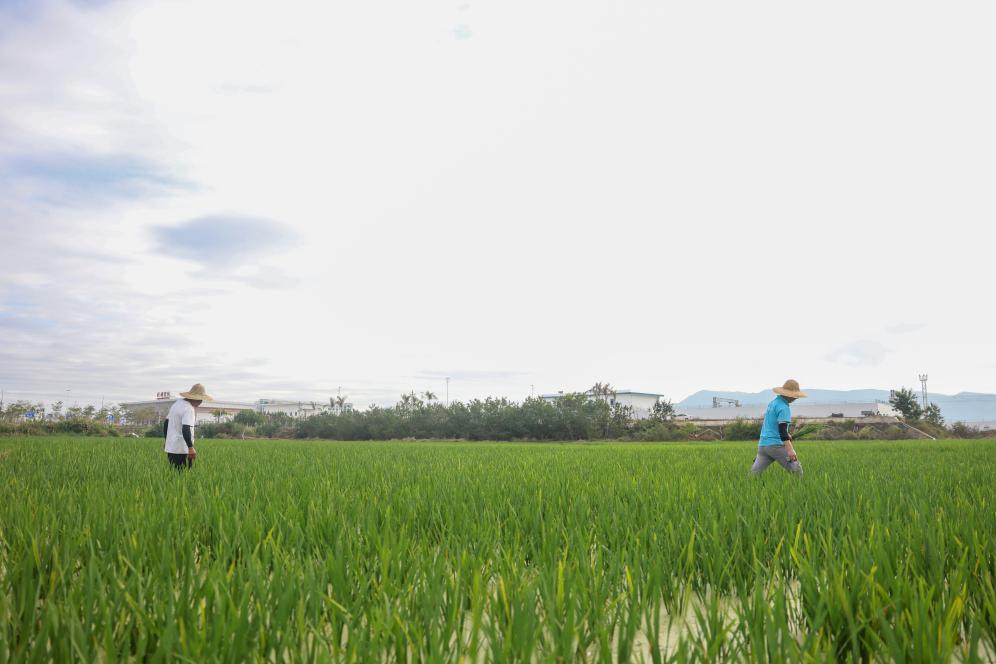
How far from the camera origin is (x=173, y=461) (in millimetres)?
7648

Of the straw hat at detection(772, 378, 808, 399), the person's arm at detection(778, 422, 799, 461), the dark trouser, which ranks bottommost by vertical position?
the dark trouser

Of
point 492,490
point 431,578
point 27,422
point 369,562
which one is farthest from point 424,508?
point 27,422

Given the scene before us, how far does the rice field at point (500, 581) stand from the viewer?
1742 millimetres

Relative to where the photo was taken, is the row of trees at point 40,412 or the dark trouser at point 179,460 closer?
the dark trouser at point 179,460

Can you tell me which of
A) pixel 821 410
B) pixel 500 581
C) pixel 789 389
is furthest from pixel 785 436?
pixel 821 410

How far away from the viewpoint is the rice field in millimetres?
1742

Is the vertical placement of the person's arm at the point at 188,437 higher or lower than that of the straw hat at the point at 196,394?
lower

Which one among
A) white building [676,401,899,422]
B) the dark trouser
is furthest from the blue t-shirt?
white building [676,401,899,422]

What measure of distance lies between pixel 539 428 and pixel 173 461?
2619 cm

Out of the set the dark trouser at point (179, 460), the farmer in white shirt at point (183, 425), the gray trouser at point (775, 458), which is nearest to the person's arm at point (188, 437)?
the farmer in white shirt at point (183, 425)

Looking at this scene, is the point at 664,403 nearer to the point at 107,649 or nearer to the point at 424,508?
the point at 424,508

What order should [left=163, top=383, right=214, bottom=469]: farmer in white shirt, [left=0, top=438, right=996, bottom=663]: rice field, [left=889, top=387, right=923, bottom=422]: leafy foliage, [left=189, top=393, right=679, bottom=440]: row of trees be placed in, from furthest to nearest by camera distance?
[left=889, top=387, right=923, bottom=422]: leafy foliage < [left=189, top=393, right=679, bottom=440]: row of trees < [left=163, top=383, right=214, bottom=469]: farmer in white shirt < [left=0, top=438, right=996, bottom=663]: rice field

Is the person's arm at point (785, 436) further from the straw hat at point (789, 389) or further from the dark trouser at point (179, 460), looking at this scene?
the dark trouser at point (179, 460)

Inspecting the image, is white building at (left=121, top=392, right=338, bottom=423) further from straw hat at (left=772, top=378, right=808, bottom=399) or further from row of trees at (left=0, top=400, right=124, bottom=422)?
straw hat at (left=772, top=378, right=808, bottom=399)
